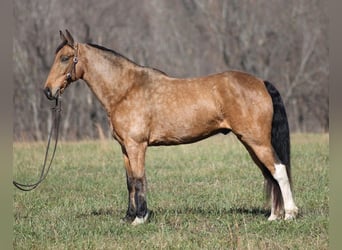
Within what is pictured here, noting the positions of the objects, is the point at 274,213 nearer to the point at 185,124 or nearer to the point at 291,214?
the point at 291,214

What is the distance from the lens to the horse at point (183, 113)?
21.9 feet

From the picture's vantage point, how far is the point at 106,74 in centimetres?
712

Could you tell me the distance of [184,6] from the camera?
32.1 metres

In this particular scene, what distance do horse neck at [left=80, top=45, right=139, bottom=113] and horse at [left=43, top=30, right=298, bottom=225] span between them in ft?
0.04

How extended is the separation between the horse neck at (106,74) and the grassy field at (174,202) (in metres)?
1.53

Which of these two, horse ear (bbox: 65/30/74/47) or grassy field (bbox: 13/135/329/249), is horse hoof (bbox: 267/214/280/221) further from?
horse ear (bbox: 65/30/74/47)

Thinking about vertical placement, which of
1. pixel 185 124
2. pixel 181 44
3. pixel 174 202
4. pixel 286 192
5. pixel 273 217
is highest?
pixel 185 124

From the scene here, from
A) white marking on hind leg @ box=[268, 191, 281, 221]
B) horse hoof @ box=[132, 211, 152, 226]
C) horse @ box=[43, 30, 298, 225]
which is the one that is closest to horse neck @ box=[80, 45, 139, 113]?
horse @ box=[43, 30, 298, 225]

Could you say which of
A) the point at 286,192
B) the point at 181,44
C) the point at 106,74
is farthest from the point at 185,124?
the point at 181,44

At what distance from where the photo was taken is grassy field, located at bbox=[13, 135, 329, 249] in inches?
226

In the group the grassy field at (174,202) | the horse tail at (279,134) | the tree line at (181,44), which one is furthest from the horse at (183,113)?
the tree line at (181,44)

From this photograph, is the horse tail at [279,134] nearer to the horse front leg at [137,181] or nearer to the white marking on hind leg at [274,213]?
the white marking on hind leg at [274,213]

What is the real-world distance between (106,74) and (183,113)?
1.12m

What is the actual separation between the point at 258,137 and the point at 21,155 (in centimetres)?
821
